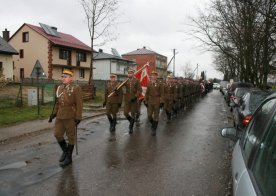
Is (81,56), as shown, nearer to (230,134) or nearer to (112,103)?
(112,103)

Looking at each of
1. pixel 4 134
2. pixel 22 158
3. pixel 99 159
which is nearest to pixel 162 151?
pixel 99 159

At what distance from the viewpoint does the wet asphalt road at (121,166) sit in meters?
→ 5.72

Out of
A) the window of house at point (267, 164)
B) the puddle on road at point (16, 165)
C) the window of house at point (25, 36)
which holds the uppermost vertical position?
the window of house at point (25, 36)

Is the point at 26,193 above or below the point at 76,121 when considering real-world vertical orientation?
below

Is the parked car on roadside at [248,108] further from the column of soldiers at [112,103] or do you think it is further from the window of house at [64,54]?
the window of house at [64,54]

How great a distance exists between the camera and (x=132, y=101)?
11820mm

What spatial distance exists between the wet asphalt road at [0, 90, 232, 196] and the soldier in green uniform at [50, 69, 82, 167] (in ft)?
1.39

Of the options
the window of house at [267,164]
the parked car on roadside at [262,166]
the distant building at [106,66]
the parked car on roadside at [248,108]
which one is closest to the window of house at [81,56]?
the distant building at [106,66]

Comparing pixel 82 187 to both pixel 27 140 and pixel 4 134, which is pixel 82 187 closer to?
pixel 27 140

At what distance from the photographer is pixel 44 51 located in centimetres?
4891

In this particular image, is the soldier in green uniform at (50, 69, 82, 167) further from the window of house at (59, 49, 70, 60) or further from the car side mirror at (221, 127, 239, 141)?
the window of house at (59, 49, 70, 60)

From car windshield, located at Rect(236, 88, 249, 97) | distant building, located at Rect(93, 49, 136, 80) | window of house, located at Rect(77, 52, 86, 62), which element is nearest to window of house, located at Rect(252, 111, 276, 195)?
car windshield, located at Rect(236, 88, 249, 97)

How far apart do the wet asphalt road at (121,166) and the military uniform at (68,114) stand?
438 millimetres

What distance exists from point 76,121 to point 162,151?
2.42m
